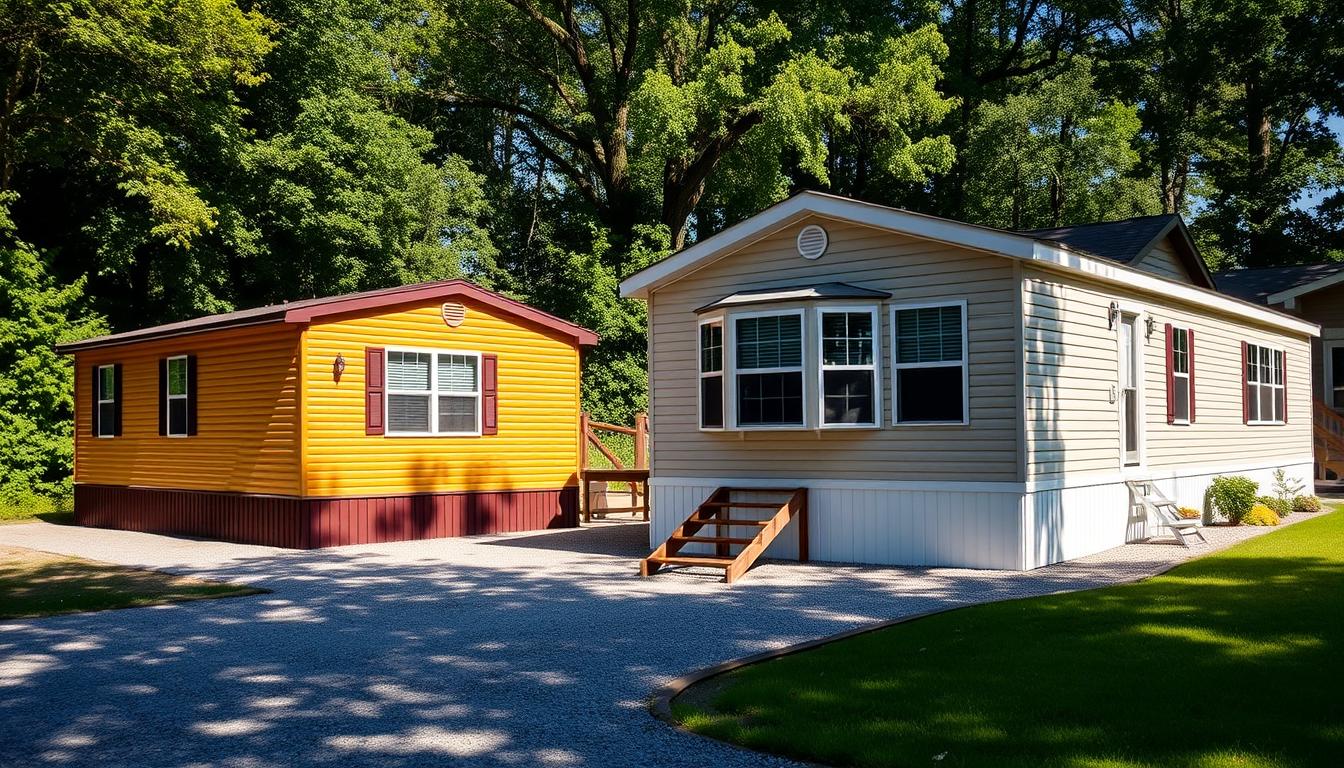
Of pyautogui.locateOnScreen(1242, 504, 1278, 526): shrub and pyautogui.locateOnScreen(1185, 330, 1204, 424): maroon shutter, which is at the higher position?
pyautogui.locateOnScreen(1185, 330, 1204, 424): maroon shutter

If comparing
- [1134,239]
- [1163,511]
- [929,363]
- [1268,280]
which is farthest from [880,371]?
[1268,280]

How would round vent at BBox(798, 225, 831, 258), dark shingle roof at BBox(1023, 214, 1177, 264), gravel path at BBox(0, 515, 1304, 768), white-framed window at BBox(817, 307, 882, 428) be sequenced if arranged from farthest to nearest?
dark shingle roof at BBox(1023, 214, 1177, 264) → round vent at BBox(798, 225, 831, 258) → white-framed window at BBox(817, 307, 882, 428) → gravel path at BBox(0, 515, 1304, 768)

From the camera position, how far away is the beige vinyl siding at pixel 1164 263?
16625 millimetres

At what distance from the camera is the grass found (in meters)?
10.5

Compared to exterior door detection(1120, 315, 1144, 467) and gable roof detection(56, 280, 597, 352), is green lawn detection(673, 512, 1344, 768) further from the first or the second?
gable roof detection(56, 280, 597, 352)

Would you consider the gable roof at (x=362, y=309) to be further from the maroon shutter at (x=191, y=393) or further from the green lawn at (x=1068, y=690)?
the green lawn at (x=1068, y=690)

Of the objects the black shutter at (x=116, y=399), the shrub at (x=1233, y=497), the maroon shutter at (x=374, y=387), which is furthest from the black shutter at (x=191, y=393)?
the shrub at (x=1233, y=497)

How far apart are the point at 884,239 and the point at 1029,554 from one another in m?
3.83

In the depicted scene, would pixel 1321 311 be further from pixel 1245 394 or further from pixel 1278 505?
pixel 1278 505

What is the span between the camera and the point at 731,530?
13.7 m

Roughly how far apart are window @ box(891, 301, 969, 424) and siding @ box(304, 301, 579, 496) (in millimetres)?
7297

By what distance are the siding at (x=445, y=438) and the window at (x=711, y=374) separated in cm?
475

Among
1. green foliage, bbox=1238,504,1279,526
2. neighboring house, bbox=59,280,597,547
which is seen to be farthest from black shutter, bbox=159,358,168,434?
green foliage, bbox=1238,504,1279,526

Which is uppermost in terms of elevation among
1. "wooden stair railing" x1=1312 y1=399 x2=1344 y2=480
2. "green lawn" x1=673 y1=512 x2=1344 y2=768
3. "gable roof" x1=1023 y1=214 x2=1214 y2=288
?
"gable roof" x1=1023 y1=214 x2=1214 y2=288
